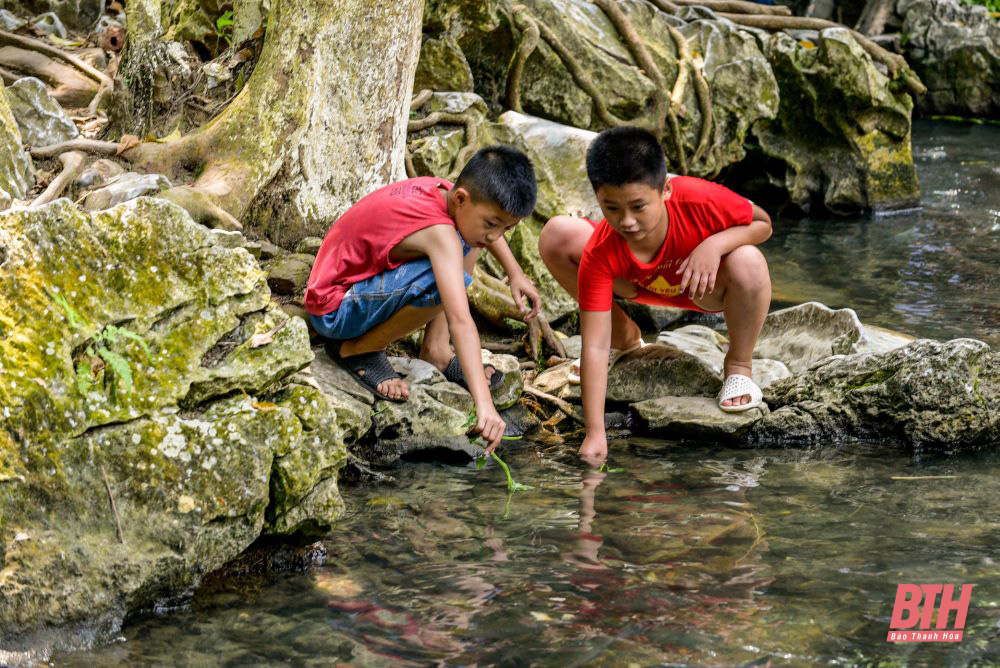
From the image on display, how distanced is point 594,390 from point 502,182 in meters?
0.87

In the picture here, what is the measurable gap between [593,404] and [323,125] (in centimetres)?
195

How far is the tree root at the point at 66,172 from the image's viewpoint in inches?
177

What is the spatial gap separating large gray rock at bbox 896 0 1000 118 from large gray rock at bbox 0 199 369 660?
514 inches

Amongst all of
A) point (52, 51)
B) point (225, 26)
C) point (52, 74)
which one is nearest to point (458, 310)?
point (225, 26)

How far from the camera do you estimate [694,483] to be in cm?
370

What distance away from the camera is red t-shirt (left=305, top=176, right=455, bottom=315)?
13.0 feet

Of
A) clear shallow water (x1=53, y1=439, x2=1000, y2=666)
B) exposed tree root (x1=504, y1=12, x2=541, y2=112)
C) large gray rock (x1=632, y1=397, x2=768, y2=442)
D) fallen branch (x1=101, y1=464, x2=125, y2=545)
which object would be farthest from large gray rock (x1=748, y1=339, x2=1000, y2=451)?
exposed tree root (x1=504, y1=12, x2=541, y2=112)

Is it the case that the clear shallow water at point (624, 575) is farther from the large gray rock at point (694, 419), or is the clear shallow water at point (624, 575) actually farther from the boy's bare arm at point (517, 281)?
the boy's bare arm at point (517, 281)

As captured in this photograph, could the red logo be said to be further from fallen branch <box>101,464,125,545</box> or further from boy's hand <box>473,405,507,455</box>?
fallen branch <box>101,464,125,545</box>

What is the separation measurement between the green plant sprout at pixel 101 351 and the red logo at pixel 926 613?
204 centimetres

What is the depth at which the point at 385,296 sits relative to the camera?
396 centimetres

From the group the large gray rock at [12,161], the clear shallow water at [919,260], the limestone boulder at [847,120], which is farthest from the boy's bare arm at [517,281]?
the limestone boulder at [847,120]

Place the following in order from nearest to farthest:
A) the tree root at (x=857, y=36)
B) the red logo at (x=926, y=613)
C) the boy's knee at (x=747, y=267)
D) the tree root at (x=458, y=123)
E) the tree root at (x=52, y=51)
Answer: the red logo at (x=926, y=613) → the boy's knee at (x=747, y=267) → the tree root at (x=458, y=123) → the tree root at (x=52, y=51) → the tree root at (x=857, y=36)

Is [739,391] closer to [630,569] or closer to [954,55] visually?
[630,569]
